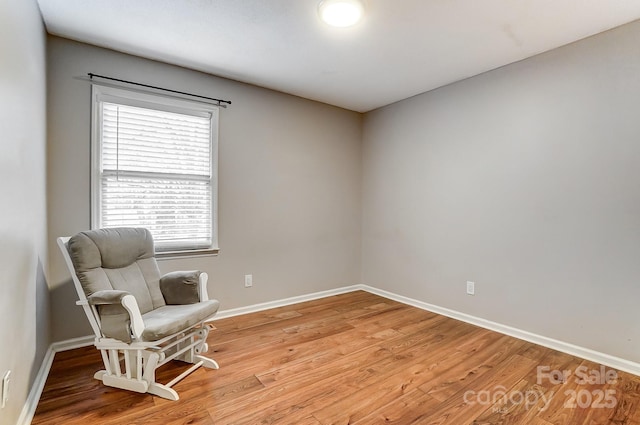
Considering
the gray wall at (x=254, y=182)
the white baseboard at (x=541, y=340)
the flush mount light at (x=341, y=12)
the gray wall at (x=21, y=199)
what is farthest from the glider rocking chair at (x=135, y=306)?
the white baseboard at (x=541, y=340)

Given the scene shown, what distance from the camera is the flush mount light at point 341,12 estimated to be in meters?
2.01

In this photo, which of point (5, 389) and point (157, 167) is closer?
point (5, 389)

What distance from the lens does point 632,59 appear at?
223cm

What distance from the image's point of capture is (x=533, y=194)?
2730mm

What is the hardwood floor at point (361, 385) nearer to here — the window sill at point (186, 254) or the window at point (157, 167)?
the window sill at point (186, 254)

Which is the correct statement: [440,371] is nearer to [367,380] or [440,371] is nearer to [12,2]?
[367,380]

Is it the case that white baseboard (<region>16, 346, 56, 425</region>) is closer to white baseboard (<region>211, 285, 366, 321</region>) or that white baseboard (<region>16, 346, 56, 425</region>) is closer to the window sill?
the window sill

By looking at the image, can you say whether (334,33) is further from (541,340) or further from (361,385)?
(541,340)

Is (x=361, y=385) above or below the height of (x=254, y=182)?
below

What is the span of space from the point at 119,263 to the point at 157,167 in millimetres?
990

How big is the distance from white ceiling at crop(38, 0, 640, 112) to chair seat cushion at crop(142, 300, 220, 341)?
201cm

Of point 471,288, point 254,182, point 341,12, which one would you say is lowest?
point 471,288

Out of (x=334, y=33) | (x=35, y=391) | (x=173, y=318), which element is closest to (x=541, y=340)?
(x=173, y=318)

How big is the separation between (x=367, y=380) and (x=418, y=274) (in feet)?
6.02
